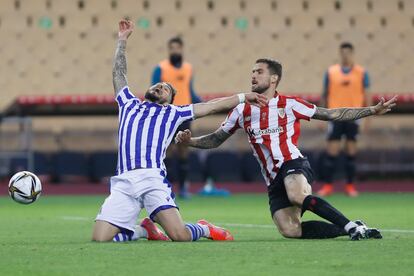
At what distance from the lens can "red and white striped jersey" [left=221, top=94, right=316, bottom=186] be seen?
→ 8.55 meters

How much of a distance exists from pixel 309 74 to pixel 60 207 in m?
8.75

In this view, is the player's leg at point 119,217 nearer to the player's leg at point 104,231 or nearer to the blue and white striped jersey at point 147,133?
the player's leg at point 104,231

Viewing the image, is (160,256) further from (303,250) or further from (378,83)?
(378,83)

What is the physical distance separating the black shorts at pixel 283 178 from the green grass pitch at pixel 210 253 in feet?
0.87

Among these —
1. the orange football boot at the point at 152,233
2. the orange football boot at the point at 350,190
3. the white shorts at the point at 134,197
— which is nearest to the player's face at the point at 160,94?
the white shorts at the point at 134,197

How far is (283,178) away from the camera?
841 cm

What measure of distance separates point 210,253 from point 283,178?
175 cm

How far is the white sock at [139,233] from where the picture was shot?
822 cm

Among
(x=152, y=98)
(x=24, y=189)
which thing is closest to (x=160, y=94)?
(x=152, y=98)

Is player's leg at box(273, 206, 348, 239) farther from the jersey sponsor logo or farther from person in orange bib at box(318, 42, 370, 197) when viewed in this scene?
person in orange bib at box(318, 42, 370, 197)

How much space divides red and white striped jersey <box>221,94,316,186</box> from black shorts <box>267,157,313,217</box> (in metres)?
0.06

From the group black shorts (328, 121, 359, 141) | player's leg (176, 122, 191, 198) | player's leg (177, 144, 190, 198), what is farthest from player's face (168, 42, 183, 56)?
black shorts (328, 121, 359, 141)

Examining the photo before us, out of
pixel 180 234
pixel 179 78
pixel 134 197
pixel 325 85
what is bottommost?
pixel 180 234

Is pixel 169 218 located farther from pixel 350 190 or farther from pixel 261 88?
pixel 350 190
